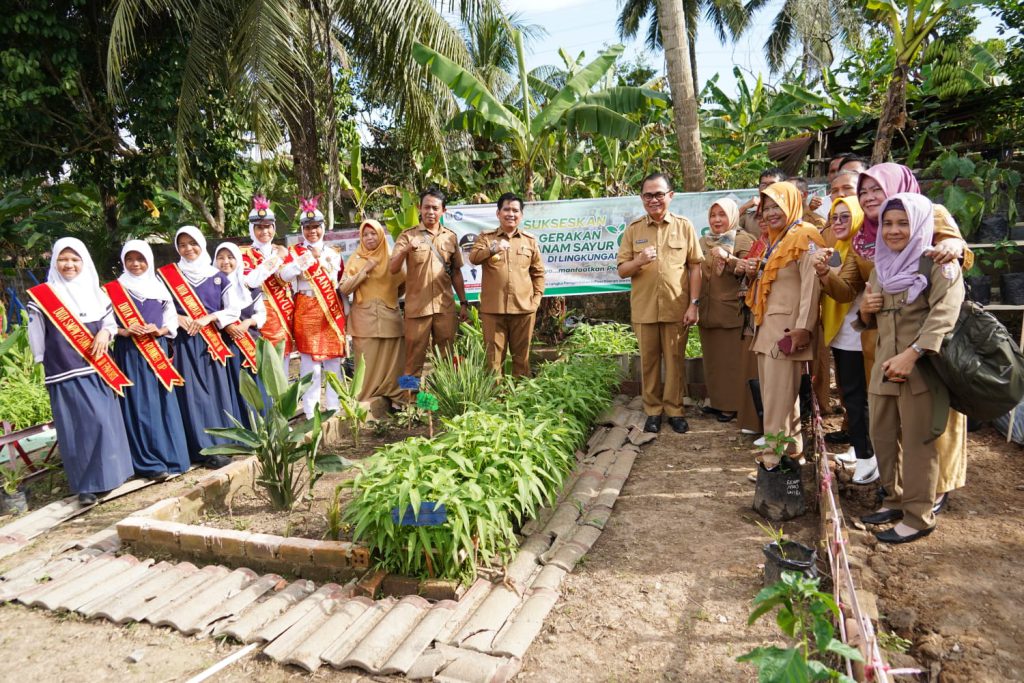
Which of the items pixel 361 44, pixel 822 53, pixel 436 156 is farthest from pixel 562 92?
pixel 822 53

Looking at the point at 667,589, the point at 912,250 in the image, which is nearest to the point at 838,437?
the point at 912,250

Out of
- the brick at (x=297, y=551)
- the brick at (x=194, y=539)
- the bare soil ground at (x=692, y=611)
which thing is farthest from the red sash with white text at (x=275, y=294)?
the brick at (x=297, y=551)

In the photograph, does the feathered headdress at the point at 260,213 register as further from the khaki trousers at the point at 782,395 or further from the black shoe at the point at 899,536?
the black shoe at the point at 899,536

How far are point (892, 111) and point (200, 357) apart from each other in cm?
556

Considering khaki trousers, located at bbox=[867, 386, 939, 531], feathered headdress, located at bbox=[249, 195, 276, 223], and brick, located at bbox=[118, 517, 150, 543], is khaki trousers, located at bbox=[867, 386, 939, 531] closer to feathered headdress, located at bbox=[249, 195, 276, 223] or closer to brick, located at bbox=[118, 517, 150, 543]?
brick, located at bbox=[118, 517, 150, 543]

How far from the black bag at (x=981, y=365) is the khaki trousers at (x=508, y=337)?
285cm

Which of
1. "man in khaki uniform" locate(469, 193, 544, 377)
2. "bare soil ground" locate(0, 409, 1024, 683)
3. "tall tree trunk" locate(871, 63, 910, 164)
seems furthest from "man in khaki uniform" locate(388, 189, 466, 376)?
"tall tree trunk" locate(871, 63, 910, 164)

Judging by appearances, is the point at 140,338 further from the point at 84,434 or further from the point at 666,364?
the point at 666,364

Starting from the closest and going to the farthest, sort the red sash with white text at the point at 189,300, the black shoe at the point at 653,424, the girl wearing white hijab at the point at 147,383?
the girl wearing white hijab at the point at 147,383 < the red sash with white text at the point at 189,300 < the black shoe at the point at 653,424

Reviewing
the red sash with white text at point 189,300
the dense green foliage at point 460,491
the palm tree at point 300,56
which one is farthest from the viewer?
the palm tree at point 300,56

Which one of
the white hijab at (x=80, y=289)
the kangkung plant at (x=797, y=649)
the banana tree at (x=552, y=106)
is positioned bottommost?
the kangkung plant at (x=797, y=649)

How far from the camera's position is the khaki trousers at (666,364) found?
15.7 ft

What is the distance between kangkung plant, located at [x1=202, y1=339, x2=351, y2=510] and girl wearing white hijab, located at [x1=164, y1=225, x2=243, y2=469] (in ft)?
3.72

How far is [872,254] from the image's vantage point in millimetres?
3256
